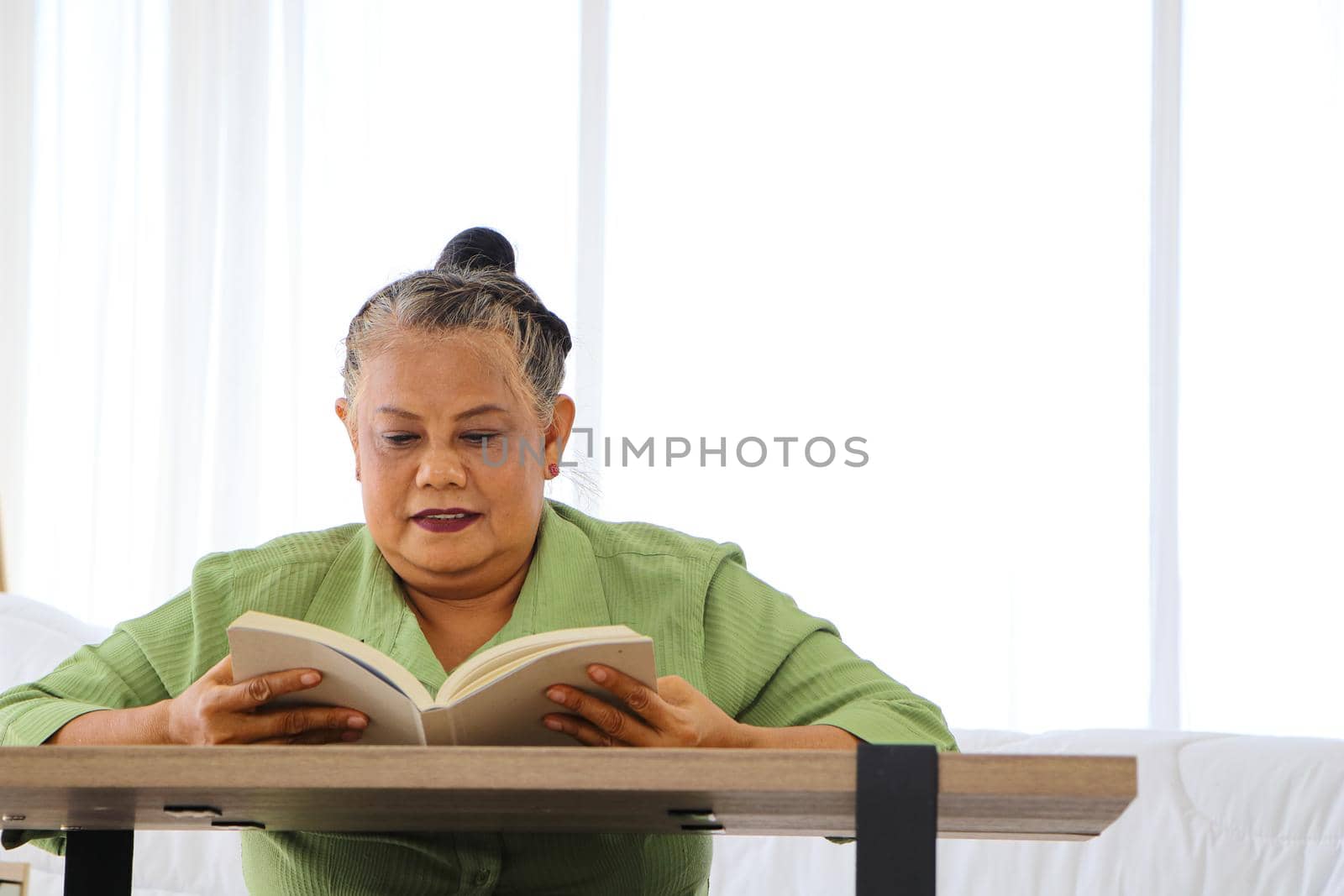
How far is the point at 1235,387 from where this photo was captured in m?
3.13

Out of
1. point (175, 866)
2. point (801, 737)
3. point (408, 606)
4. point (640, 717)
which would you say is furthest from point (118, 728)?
point (175, 866)

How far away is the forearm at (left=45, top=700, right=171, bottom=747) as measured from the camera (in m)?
1.27

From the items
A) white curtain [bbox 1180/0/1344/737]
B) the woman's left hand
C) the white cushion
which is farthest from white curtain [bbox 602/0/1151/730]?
the woman's left hand

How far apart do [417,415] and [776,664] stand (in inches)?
18.5

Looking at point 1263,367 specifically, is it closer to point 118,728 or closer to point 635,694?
point 635,694

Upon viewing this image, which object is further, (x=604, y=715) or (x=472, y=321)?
(x=472, y=321)

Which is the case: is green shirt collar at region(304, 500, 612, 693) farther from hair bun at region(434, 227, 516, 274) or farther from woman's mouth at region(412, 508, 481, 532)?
hair bun at region(434, 227, 516, 274)

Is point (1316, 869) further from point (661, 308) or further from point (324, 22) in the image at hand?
point (324, 22)

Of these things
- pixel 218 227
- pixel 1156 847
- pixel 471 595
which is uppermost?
pixel 218 227

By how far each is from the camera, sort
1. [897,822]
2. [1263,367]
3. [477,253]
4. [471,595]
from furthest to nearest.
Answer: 1. [1263,367]
2. [477,253]
3. [471,595]
4. [897,822]

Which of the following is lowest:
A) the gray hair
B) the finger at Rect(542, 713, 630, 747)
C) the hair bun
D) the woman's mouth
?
the finger at Rect(542, 713, 630, 747)

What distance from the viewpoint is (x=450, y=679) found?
1.13 meters

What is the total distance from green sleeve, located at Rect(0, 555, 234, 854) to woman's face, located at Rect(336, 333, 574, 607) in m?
0.19

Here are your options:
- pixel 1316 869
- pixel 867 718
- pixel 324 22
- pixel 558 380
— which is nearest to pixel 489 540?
pixel 558 380
